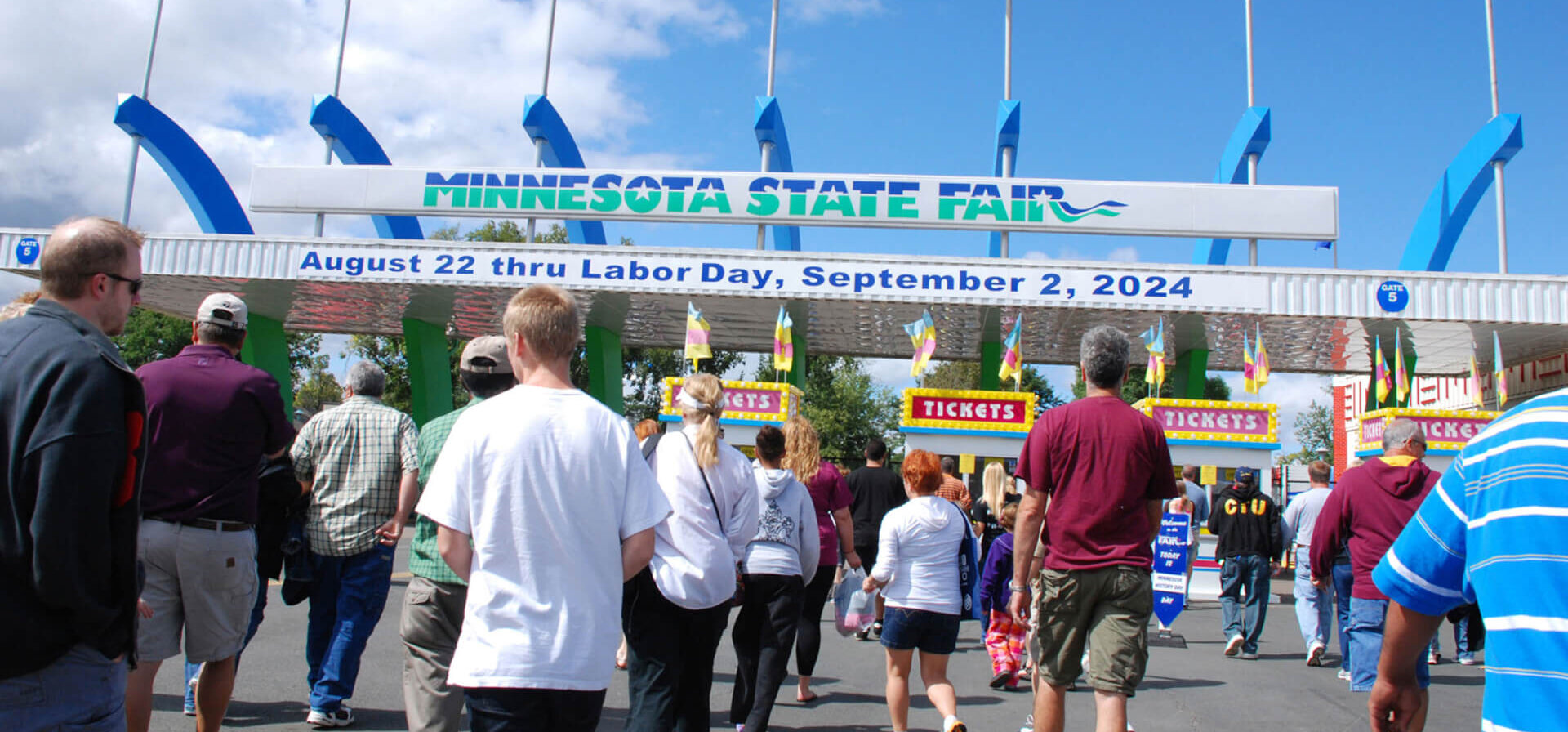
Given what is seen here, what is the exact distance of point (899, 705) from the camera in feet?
17.5

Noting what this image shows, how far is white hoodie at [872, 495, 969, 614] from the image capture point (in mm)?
5480

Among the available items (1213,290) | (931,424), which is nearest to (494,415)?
(931,424)

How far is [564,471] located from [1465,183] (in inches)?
790

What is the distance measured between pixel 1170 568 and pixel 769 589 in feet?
20.4

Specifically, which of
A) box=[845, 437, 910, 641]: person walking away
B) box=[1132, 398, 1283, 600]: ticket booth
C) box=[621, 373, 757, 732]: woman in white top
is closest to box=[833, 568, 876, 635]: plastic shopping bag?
box=[845, 437, 910, 641]: person walking away

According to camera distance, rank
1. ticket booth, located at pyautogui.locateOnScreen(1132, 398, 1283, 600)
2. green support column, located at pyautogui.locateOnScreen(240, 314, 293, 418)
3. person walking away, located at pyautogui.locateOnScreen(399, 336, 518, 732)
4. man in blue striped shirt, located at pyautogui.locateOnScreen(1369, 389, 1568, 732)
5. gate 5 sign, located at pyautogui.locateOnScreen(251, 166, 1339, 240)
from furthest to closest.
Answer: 1. green support column, located at pyautogui.locateOnScreen(240, 314, 293, 418)
2. gate 5 sign, located at pyautogui.locateOnScreen(251, 166, 1339, 240)
3. ticket booth, located at pyautogui.locateOnScreen(1132, 398, 1283, 600)
4. person walking away, located at pyautogui.locateOnScreen(399, 336, 518, 732)
5. man in blue striped shirt, located at pyautogui.locateOnScreen(1369, 389, 1568, 732)

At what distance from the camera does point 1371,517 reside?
5.82 metres

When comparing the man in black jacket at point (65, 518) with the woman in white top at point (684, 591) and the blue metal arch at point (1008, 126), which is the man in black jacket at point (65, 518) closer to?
the woman in white top at point (684, 591)

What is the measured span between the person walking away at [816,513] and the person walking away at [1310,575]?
166 inches

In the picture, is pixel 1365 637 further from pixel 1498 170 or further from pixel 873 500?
pixel 1498 170

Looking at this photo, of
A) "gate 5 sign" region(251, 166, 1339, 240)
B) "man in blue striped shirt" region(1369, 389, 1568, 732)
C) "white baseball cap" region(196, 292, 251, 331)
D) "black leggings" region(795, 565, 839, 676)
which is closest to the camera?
"man in blue striped shirt" region(1369, 389, 1568, 732)

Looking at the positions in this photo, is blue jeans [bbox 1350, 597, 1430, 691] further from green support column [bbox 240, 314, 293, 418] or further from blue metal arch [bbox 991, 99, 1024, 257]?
green support column [bbox 240, 314, 293, 418]

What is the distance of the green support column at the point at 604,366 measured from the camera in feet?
71.5

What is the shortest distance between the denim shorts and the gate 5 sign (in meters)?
12.5
